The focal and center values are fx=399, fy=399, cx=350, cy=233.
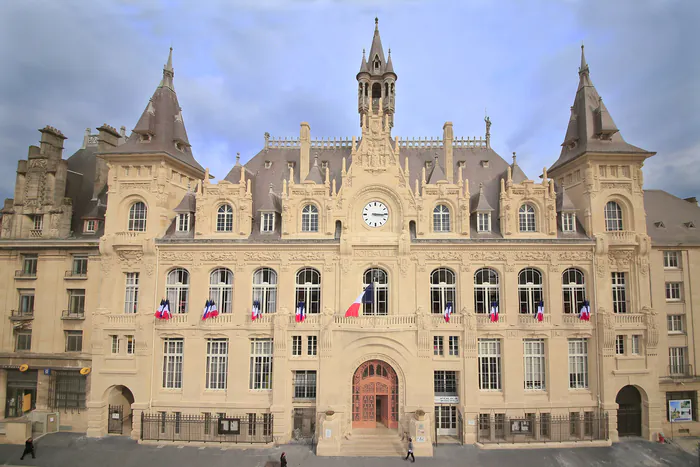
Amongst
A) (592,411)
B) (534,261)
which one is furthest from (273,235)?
(592,411)

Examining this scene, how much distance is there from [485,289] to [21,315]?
4414 cm

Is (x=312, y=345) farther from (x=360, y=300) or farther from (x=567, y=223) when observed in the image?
(x=567, y=223)

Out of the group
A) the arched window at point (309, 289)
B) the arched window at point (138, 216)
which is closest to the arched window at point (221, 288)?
the arched window at point (309, 289)

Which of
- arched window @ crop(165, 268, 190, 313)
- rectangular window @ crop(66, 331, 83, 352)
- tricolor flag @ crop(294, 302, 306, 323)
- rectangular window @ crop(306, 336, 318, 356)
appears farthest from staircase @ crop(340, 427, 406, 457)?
rectangular window @ crop(66, 331, 83, 352)

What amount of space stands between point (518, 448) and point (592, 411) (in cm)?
782

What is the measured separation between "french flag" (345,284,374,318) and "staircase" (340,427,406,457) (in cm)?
990

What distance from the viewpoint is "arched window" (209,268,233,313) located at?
36.6m

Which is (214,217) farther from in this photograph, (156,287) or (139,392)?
(139,392)

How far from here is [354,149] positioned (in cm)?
3728

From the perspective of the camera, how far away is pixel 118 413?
117ft

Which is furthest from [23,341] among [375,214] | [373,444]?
[375,214]

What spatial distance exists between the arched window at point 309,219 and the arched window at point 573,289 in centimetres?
2322

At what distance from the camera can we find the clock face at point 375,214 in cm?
3684

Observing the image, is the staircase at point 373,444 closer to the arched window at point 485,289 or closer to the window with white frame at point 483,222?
the arched window at point 485,289
